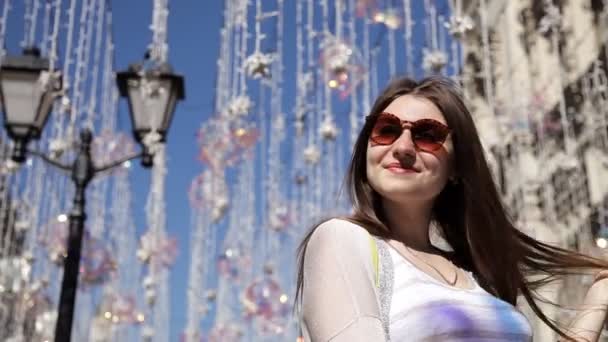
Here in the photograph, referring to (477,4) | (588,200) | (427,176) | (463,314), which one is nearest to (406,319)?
(463,314)

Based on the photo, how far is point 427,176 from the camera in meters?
1.86

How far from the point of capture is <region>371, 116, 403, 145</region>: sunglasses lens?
1.88 metres

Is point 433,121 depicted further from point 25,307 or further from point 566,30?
point 25,307

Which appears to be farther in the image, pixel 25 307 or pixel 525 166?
pixel 25 307

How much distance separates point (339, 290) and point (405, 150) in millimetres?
482

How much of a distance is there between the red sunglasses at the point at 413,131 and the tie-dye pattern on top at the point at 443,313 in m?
0.28

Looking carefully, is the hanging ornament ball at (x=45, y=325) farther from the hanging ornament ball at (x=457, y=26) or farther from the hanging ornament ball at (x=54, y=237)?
the hanging ornament ball at (x=457, y=26)

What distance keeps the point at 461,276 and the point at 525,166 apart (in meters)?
17.2

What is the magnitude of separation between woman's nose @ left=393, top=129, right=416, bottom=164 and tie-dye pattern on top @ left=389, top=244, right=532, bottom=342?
22 centimetres

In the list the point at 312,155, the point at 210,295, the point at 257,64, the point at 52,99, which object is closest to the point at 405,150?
the point at 52,99

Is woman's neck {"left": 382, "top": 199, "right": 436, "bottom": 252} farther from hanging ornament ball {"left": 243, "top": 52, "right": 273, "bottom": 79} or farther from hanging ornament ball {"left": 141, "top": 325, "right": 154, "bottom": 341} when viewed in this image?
hanging ornament ball {"left": 141, "top": 325, "right": 154, "bottom": 341}

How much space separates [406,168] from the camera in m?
1.84

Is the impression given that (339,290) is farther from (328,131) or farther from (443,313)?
(328,131)

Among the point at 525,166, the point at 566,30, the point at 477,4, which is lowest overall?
the point at 525,166
